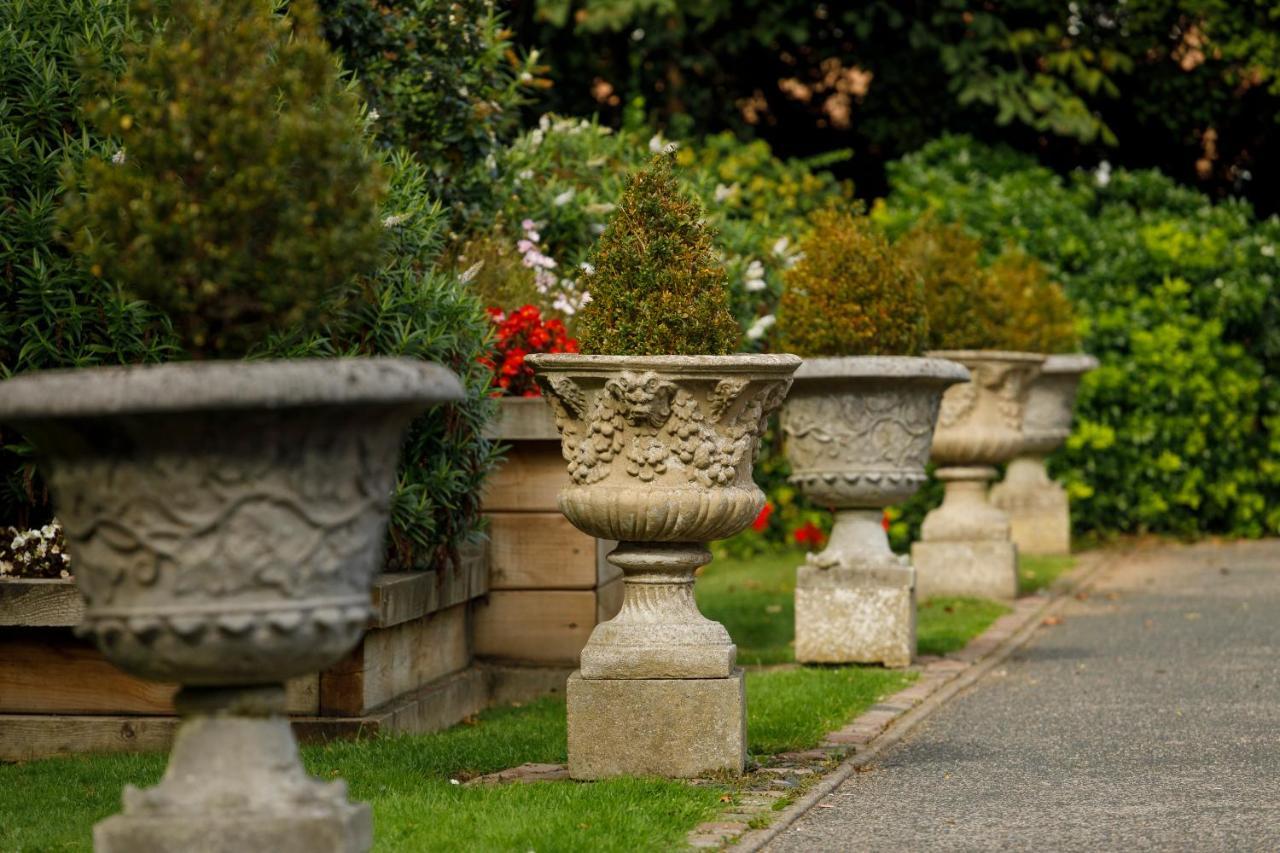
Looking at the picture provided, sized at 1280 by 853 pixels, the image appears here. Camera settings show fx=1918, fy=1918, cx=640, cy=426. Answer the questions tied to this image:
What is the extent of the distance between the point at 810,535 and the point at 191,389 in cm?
1095

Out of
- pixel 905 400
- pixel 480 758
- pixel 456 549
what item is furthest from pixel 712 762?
pixel 905 400

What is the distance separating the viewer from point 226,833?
375 centimetres

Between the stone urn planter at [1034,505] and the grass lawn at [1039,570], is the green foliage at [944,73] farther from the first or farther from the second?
the grass lawn at [1039,570]

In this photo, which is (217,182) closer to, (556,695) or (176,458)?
(176,458)

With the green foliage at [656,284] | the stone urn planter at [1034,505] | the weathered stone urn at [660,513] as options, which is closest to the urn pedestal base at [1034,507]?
the stone urn planter at [1034,505]

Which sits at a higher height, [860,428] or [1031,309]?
[1031,309]

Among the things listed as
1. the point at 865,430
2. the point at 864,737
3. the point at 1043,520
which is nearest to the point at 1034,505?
the point at 1043,520

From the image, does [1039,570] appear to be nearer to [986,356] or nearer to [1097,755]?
[986,356]

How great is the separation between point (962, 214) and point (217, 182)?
12.4 meters

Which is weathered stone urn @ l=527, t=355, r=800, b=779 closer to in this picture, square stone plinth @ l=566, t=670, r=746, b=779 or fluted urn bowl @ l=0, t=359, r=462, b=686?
square stone plinth @ l=566, t=670, r=746, b=779

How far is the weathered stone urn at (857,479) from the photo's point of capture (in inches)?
332

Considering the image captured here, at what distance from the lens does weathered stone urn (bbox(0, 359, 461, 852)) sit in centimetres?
358

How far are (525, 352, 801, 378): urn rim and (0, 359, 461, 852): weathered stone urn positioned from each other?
185cm

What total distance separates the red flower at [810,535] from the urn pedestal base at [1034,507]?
131 centimetres
